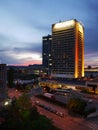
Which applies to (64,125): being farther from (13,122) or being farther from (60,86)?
(60,86)

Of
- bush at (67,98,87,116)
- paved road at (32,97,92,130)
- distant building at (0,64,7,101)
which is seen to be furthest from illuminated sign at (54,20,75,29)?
distant building at (0,64,7,101)

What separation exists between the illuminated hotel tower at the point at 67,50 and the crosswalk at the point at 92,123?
442 feet

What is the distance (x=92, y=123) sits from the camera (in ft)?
155

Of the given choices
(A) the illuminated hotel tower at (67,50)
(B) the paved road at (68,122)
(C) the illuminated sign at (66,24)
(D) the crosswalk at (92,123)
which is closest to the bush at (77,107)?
(B) the paved road at (68,122)

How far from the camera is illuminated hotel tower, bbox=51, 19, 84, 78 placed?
185375 mm

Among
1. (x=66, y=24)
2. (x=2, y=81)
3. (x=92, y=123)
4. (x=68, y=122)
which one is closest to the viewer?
(x=92, y=123)

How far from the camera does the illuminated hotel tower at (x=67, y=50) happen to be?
18538 cm

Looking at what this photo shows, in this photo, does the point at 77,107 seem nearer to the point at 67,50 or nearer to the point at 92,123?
the point at 92,123

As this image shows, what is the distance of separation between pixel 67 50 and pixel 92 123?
14414 cm

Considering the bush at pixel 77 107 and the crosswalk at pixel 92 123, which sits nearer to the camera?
the crosswalk at pixel 92 123

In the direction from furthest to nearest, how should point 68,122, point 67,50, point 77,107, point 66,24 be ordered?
point 67,50
point 66,24
point 77,107
point 68,122

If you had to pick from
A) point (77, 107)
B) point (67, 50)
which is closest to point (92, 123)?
point (77, 107)

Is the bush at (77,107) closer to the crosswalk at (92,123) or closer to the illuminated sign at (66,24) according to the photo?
the crosswalk at (92,123)

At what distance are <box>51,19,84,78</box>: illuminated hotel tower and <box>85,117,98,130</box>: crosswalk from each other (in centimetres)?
13464
